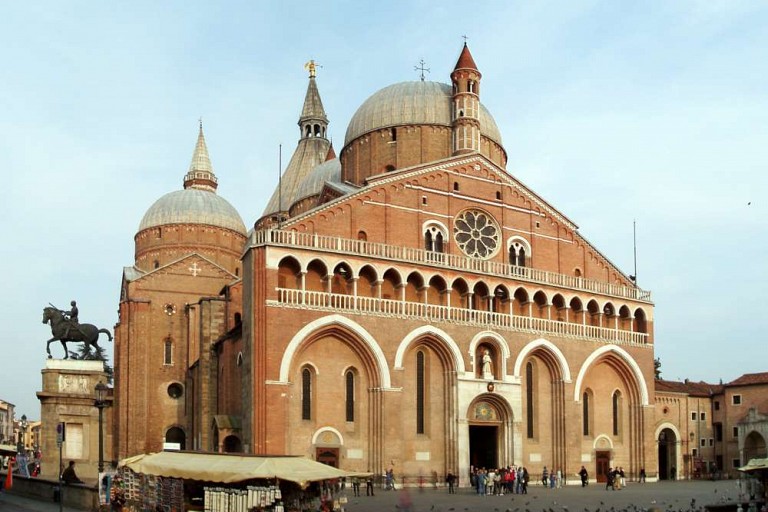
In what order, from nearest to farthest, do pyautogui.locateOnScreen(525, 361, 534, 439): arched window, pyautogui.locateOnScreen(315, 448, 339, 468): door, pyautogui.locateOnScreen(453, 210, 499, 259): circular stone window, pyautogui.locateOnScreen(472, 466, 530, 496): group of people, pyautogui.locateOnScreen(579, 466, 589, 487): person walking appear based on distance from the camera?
pyautogui.locateOnScreen(472, 466, 530, 496): group of people → pyautogui.locateOnScreen(315, 448, 339, 468): door → pyautogui.locateOnScreen(579, 466, 589, 487): person walking → pyautogui.locateOnScreen(453, 210, 499, 259): circular stone window → pyautogui.locateOnScreen(525, 361, 534, 439): arched window

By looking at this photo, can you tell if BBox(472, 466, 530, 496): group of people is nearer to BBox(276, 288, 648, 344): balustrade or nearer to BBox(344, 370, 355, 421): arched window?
BBox(344, 370, 355, 421): arched window

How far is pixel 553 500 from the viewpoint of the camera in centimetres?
3375

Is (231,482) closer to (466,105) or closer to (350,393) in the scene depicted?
(350,393)

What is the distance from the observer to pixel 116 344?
5688cm

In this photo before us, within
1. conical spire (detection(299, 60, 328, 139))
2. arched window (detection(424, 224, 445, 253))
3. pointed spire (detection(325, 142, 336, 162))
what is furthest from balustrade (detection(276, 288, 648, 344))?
conical spire (detection(299, 60, 328, 139))

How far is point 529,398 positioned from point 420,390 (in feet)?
21.0

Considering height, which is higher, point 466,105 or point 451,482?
point 466,105

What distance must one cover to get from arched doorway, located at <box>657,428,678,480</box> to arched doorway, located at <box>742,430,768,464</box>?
15.3 feet

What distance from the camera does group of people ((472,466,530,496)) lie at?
37719 millimetres

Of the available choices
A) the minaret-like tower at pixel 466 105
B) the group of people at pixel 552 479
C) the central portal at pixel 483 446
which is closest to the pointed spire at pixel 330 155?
the minaret-like tower at pixel 466 105

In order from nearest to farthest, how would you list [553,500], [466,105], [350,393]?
[553,500] < [350,393] < [466,105]

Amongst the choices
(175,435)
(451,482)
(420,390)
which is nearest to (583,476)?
(451,482)

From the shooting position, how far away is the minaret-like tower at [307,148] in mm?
70750

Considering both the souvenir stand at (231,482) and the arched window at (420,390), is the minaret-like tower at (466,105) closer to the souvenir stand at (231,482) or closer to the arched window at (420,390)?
the arched window at (420,390)
